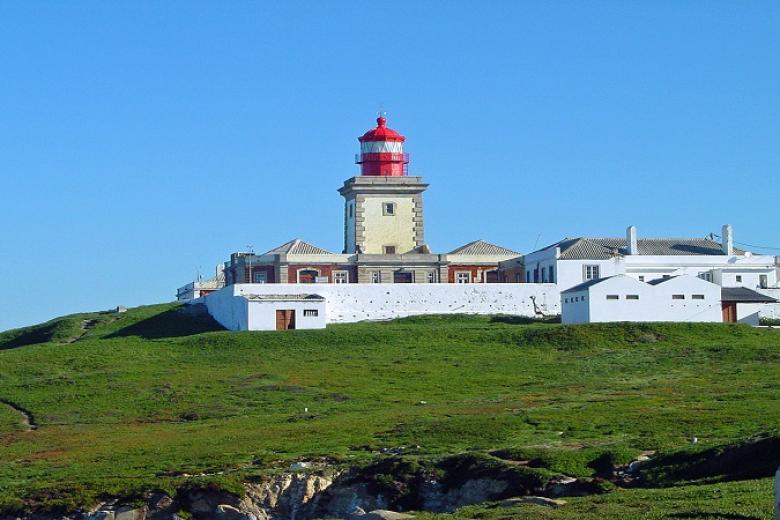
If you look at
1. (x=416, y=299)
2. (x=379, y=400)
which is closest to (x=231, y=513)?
(x=379, y=400)

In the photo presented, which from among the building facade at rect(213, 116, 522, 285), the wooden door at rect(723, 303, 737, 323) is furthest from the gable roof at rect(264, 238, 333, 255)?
the wooden door at rect(723, 303, 737, 323)

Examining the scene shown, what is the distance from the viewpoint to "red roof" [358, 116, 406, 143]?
80.6 meters

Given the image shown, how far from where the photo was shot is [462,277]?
3054 inches

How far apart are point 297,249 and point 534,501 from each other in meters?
47.6

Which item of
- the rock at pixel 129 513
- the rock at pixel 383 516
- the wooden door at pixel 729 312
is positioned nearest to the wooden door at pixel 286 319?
the wooden door at pixel 729 312

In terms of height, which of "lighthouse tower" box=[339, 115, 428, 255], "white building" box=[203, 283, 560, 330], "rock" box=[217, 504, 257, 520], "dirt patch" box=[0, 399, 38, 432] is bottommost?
"rock" box=[217, 504, 257, 520]

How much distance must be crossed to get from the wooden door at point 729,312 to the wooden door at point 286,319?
19.1 meters

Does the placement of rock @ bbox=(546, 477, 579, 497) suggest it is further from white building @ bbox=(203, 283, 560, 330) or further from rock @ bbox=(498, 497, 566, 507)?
white building @ bbox=(203, 283, 560, 330)

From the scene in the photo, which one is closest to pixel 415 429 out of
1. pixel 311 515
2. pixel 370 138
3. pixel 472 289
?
pixel 311 515

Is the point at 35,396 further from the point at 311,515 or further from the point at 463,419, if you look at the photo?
the point at 311,515

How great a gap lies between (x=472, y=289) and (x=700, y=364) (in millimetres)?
17370

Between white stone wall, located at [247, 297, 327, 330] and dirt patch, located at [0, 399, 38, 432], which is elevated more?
white stone wall, located at [247, 297, 327, 330]

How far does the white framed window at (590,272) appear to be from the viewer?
2874 inches

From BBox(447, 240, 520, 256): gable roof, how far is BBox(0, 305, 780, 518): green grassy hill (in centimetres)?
817
